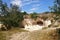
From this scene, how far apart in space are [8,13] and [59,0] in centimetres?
2286

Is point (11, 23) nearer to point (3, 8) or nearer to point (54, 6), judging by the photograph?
point (3, 8)

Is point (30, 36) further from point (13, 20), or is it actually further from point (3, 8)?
point (3, 8)

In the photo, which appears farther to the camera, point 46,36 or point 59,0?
point 59,0

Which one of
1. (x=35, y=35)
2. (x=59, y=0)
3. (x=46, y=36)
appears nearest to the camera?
(x=46, y=36)

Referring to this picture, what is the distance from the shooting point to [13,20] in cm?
3762

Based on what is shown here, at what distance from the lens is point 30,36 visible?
17.6 m

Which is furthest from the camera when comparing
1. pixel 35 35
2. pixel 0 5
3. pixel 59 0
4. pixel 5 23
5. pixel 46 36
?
pixel 0 5

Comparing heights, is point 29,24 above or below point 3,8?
below

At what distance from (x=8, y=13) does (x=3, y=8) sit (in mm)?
1600

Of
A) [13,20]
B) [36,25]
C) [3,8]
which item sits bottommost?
[36,25]

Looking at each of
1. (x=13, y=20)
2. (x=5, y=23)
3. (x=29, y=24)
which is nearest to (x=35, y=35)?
(x=5, y=23)

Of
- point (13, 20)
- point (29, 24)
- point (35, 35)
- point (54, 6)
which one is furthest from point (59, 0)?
point (29, 24)

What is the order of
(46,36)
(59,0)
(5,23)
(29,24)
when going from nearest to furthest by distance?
(46,36), (59,0), (5,23), (29,24)

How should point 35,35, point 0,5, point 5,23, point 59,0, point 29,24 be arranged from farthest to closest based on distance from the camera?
point 29,24, point 0,5, point 5,23, point 59,0, point 35,35
